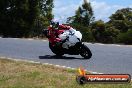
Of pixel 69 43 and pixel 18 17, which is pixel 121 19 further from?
pixel 69 43

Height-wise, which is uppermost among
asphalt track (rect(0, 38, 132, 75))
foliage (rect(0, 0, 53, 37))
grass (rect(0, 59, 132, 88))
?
grass (rect(0, 59, 132, 88))

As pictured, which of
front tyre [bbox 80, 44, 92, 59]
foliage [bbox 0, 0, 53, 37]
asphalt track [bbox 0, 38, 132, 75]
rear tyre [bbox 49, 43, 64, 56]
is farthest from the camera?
foliage [bbox 0, 0, 53, 37]

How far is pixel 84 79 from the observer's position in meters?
6.43

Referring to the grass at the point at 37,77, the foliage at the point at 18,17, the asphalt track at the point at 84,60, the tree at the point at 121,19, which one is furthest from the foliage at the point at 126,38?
the foliage at the point at 18,17

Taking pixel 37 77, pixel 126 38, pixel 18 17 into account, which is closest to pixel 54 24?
pixel 37 77

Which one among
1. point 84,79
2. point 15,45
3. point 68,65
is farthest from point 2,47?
point 84,79

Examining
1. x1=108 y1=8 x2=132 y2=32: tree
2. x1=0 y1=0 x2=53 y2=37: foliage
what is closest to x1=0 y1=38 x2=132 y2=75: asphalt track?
x1=108 y1=8 x2=132 y2=32: tree

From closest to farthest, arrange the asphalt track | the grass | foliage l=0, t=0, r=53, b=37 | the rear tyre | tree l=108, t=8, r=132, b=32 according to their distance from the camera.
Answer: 1. the grass
2. the asphalt track
3. the rear tyre
4. tree l=108, t=8, r=132, b=32
5. foliage l=0, t=0, r=53, b=37

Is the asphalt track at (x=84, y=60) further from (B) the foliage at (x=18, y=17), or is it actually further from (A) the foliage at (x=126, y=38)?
(B) the foliage at (x=18, y=17)

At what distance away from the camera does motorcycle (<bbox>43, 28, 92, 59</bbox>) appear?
611 inches

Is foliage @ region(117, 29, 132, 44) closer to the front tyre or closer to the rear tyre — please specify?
the rear tyre

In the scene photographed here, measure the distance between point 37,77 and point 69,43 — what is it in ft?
17.5

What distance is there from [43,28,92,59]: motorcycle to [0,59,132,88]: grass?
10.0ft

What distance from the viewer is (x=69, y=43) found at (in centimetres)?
1566
